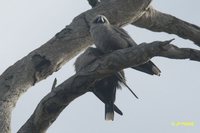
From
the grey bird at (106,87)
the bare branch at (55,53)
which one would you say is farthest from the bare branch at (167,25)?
the grey bird at (106,87)

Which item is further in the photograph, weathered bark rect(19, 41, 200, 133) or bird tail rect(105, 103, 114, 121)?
bird tail rect(105, 103, 114, 121)

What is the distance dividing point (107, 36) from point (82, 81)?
2.26 m

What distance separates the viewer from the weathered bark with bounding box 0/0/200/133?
7410 mm

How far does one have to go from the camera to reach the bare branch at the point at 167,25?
31.4 ft

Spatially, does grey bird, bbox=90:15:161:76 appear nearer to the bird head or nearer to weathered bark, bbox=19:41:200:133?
the bird head

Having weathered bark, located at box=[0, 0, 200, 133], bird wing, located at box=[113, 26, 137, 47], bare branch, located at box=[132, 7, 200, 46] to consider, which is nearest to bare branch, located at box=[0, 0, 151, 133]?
weathered bark, located at box=[0, 0, 200, 133]

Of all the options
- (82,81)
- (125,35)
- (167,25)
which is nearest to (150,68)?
(125,35)

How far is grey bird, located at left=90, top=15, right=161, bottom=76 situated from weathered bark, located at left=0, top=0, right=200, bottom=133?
0.09 meters

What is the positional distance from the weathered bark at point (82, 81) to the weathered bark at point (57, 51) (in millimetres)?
500

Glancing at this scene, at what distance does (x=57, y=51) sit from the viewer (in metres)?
8.03

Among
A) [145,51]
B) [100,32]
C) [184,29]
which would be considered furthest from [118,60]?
[184,29]

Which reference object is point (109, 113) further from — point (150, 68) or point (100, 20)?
point (100, 20)

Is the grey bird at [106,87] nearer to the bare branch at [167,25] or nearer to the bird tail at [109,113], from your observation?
the bird tail at [109,113]

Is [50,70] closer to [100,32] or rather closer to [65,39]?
[65,39]
